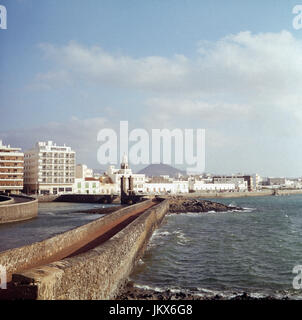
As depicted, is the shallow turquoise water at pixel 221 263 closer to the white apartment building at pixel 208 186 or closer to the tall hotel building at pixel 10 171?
the tall hotel building at pixel 10 171

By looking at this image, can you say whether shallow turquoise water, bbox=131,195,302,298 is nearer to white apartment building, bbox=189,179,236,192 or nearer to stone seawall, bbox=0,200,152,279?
stone seawall, bbox=0,200,152,279

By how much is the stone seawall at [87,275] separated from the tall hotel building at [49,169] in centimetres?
7975

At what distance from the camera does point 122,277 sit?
13.9 metres

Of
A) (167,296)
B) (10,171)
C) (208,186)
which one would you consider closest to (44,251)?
(167,296)

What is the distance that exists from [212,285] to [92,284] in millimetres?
6586

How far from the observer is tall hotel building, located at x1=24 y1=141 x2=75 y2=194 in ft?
298

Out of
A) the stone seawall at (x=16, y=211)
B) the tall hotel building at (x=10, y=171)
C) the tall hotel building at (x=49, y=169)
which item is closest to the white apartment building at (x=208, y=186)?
the tall hotel building at (x=49, y=169)

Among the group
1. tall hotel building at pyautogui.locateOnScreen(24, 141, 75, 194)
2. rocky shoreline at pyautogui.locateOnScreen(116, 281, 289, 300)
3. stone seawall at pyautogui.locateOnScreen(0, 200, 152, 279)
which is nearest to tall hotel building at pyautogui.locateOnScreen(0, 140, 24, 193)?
tall hotel building at pyautogui.locateOnScreen(24, 141, 75, 194)

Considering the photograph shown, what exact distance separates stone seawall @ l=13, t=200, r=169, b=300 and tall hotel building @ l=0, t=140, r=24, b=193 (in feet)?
216

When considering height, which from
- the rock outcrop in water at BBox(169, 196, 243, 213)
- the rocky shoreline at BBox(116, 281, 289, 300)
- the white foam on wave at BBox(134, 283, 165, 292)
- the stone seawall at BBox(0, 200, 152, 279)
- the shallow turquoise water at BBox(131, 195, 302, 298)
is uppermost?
the stone seawall at BBox(0, 200, 152, 279)

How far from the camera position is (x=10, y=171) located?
7531cm

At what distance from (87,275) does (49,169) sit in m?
86.0

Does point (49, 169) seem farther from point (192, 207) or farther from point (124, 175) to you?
point (192, 207)
